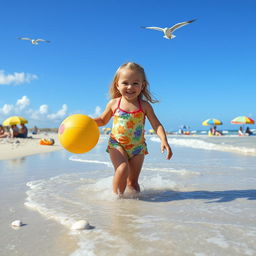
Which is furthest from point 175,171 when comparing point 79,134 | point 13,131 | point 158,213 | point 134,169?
point 13,131

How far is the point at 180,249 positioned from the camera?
1.90 m

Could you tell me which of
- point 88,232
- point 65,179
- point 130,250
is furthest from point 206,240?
point 65,179

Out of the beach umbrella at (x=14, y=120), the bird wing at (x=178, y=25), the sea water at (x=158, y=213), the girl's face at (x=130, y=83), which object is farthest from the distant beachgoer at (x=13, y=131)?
the girl's face at (x=130, y=83)

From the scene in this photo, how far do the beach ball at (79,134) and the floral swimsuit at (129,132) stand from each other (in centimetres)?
26

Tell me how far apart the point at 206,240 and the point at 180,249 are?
0.25 meters

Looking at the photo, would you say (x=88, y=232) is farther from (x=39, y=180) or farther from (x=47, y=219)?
(x=39, y=180)

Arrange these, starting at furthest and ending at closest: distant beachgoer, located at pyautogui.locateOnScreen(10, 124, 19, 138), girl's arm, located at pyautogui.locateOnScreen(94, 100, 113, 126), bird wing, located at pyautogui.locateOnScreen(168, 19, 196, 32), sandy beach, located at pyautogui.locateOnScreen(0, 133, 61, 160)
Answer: distant beachgoer, located at pyautogui.locateOnScreen(10, 124, 19, 138) < bird wing, located at pyautogui.locateOnScreen(168, 19, 196, 32) < sandy beach, located at pyautogui.locateOnScreen(0, 133, 61, 160) < girl's arm, located at pyautogui.locateOnScreen(94, 100, 113, 126)

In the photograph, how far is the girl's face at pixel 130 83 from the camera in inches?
147

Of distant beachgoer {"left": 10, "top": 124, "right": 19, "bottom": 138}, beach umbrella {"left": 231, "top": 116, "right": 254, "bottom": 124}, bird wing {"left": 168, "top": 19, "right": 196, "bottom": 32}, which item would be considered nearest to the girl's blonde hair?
bird wing {"left": 168, "top": 19, "right": 196, "bottom": 32}

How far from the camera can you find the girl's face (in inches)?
147

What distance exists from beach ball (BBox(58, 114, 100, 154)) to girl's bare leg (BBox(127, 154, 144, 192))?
51cm

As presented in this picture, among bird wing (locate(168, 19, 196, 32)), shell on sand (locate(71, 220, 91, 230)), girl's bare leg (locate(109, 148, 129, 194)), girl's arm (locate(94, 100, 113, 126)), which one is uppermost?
bird wing (locate(168, 19, 196, 32))

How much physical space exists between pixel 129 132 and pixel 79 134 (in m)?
0.60

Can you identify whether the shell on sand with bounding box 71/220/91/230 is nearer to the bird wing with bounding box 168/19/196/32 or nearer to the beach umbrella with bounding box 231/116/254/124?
the bird wing with bounding box 168/19/196/32
